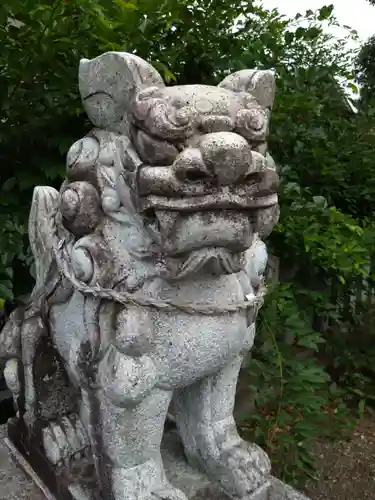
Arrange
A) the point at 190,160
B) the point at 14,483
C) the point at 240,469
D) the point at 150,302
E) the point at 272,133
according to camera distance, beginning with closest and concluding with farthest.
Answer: the point at 190,160, the point at 150,302, the point at 240,469, the point at 14,483, the point at 272,133

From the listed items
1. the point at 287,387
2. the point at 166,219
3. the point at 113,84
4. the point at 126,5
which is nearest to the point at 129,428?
the point at 166,219

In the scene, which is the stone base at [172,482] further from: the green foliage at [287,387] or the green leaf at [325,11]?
the green leaf at [325,11]

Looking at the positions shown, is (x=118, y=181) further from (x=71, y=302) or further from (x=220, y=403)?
(x=220, y=403)

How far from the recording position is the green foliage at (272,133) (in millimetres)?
1269

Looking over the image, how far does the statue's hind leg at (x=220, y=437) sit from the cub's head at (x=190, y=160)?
10.5 inches

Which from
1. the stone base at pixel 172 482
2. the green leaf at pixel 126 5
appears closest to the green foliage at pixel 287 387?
the stone base at pixel 172 482

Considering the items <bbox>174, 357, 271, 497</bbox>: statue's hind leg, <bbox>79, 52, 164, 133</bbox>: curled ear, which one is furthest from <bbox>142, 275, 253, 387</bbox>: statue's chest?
<bbox>79, 52, 164, 133</bbox>: curled ear

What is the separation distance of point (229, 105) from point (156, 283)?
10.2 inches

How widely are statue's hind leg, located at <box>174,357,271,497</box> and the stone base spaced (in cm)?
2

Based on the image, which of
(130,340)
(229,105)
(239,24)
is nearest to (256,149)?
(229,105)

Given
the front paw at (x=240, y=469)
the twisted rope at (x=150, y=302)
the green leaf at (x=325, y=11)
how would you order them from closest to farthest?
the twisted rope at (x=150, y=302) → the front paw at (x=240, y=469) → the green leaf at (x=325, y=11)

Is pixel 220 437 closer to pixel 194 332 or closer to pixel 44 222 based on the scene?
pixel 194 332

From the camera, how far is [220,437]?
964 mm

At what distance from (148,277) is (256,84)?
0.31 m
